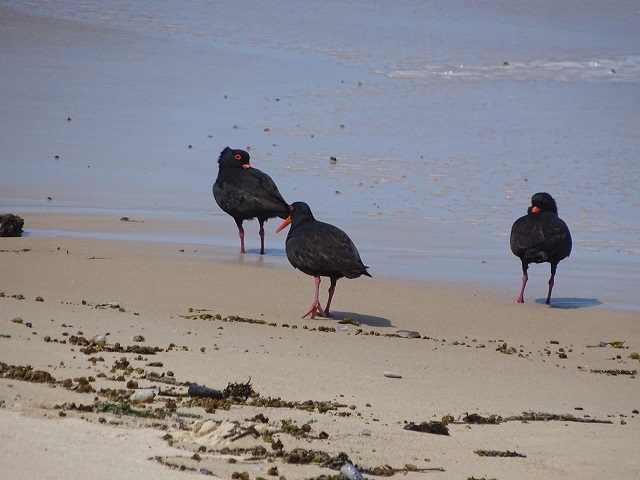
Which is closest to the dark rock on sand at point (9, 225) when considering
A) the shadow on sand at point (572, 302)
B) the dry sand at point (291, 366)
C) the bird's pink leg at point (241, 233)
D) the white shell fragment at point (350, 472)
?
the dry sand at point (291, 366)

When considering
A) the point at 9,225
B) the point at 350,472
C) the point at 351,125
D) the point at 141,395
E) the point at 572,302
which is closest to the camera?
the point at 350,472

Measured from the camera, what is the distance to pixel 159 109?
1888 centimetres

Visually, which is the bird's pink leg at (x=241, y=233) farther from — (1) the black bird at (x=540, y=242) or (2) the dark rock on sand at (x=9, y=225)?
(1) the black bird at (x=540, y=242)

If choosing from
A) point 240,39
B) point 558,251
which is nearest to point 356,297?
point 558,251

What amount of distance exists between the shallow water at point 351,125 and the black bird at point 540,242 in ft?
1.28

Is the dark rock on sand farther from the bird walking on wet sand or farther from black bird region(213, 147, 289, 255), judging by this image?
the bird walking on wet sand

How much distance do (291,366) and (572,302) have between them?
4110 mm

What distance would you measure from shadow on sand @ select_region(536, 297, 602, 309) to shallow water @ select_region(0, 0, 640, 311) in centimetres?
11

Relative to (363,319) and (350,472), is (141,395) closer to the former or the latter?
(350,472)

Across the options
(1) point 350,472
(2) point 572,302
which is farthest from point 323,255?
(1) point 350,472

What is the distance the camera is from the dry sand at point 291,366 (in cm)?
476

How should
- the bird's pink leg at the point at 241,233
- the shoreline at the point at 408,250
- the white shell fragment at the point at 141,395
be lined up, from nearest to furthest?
1. the white shell fragment at the point at 141,395
2. the shoreline at the point at 408,250
3. the bird's pink leg at the point at 241,233

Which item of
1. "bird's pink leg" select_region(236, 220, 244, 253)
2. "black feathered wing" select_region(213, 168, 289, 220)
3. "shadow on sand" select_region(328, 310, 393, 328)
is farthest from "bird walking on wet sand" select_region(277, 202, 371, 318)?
"black feathered wing" select_region(213, 168, 289, 220)

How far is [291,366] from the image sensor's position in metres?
6.70
